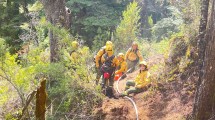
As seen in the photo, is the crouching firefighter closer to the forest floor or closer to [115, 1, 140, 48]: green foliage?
the forest floor

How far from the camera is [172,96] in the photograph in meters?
8.16

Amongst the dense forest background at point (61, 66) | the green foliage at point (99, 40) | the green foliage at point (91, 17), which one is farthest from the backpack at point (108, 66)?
the green foliage at point (91, 17)

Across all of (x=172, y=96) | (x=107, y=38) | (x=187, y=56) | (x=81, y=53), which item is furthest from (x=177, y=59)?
(x=107, y=38)

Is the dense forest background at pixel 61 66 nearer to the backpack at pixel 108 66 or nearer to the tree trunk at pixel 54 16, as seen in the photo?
the tree trunk at pixel 54 16

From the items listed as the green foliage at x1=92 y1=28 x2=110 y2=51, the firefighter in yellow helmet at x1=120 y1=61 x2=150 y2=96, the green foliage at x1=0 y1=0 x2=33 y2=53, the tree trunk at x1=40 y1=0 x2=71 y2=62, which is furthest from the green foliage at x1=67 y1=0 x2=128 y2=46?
the firefighter in yellow helmet at x1=120 y1=61 x2=150 y2=96

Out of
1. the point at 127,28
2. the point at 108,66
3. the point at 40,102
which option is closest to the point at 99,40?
the point at 127,28

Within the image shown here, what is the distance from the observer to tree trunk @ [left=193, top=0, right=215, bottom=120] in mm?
5805

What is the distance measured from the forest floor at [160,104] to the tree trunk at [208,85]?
831 millimetres

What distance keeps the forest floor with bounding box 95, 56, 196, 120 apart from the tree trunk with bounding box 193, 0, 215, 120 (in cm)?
83

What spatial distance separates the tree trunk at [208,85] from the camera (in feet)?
19.0

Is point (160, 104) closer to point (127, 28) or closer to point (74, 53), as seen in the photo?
point (74, 53)

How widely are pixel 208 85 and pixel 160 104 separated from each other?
2.29m

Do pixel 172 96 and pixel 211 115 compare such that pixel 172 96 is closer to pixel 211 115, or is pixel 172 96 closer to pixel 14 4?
pixel 211 115

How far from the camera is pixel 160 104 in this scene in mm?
8117
